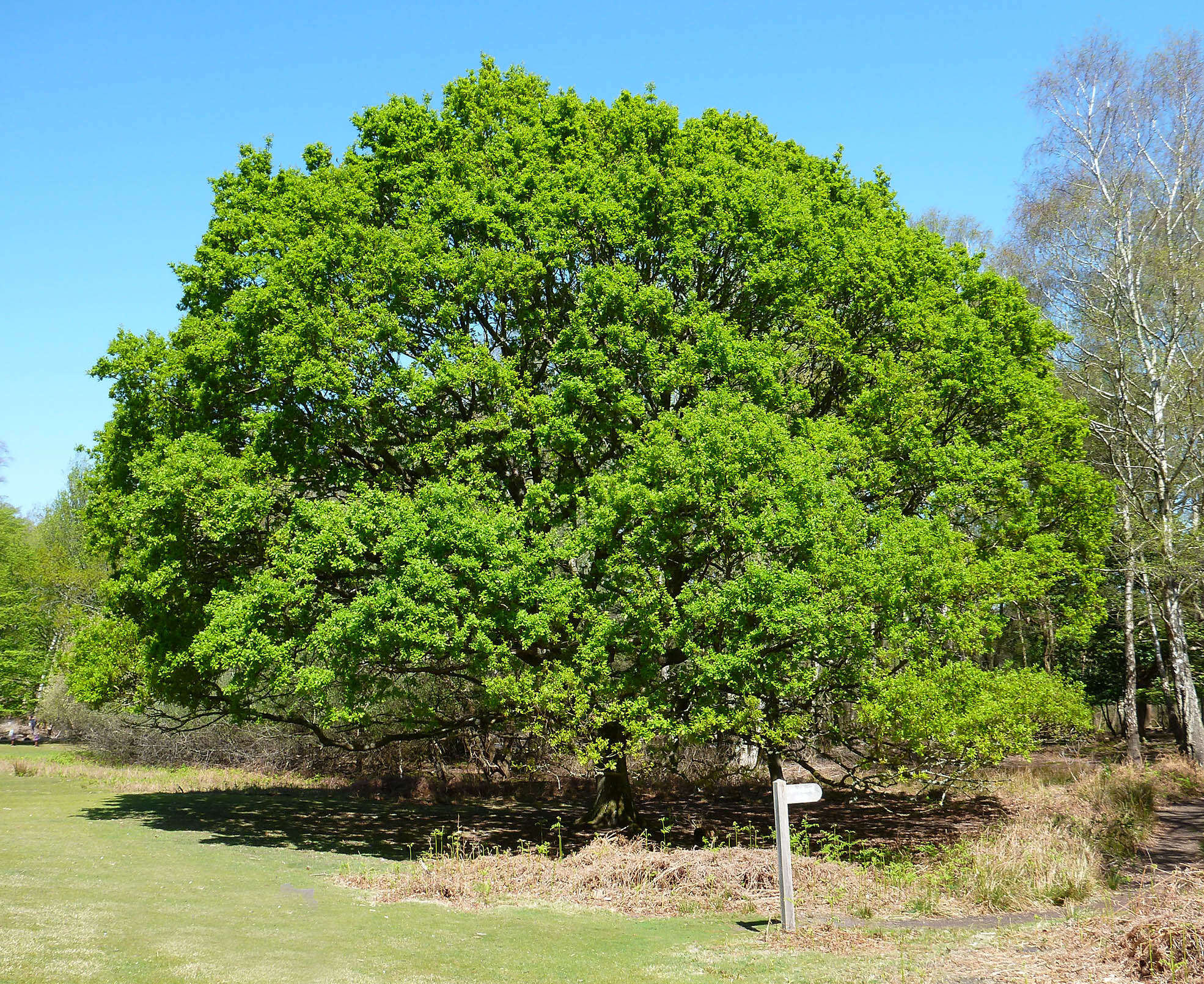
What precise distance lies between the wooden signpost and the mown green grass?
49 cm

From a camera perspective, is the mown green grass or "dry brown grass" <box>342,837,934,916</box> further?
"dry brown grass" <box>342,837,934,916</box>

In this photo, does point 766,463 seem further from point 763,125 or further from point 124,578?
point 124,578

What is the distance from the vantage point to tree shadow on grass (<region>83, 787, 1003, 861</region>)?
17.5m

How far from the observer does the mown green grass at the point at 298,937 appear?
8.39 metres

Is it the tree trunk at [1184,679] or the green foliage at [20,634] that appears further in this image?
the green foliage at [20,634]

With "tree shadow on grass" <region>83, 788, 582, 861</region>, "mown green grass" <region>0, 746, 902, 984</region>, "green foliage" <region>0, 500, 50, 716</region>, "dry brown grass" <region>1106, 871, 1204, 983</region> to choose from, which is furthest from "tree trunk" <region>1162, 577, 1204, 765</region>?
"green foliage" <region>0, 500, 50, 716</region>

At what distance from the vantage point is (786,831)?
34.3 feet

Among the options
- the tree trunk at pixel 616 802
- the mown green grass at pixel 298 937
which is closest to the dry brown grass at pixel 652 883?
the mown green grass at pixel 298 937

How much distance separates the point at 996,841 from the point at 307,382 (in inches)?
506

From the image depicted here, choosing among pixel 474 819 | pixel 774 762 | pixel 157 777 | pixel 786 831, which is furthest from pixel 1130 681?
pixel 157 777

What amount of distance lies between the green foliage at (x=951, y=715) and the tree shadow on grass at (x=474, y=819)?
1.89 metres

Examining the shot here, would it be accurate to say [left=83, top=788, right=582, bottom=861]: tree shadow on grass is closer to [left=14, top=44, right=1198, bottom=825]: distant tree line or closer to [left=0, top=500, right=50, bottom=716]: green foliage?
[left=14, top=44, right=1198, bottom=825]: distant tree line

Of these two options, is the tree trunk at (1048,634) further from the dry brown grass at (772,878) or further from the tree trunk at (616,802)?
the tree trunk at (616,802)

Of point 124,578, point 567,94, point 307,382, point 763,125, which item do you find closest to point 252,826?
point 124,578
